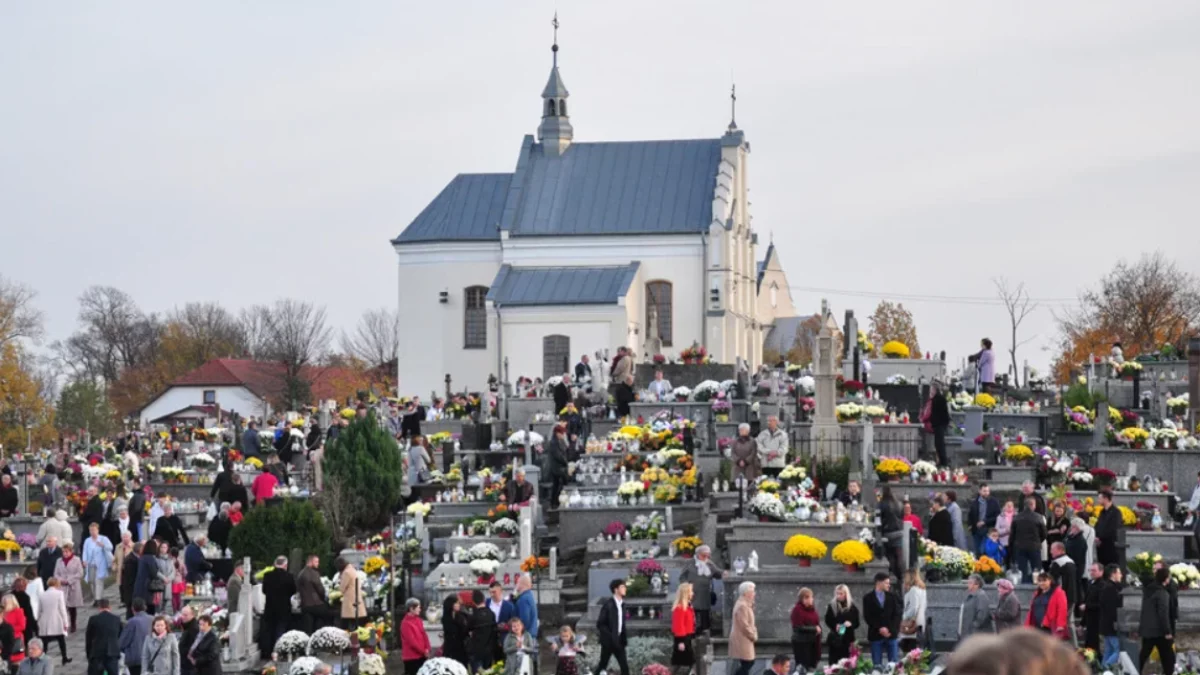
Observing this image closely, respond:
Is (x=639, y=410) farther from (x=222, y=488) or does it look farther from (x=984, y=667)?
(x=984, y=667)

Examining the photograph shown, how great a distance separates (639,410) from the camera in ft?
121

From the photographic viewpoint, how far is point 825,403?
3052 cm

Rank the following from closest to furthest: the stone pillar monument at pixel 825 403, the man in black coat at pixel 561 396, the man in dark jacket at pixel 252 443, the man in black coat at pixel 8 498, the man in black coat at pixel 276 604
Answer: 1. the man in black coat at pixel 276 604
2. the man in black coat at pixel 8 498
3. the stone pillar monument at pixel 825 403
4. the man in dark jacket at pixel 252 443
5. the man in black coat at pixel 561 396

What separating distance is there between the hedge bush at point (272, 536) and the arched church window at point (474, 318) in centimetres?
3747

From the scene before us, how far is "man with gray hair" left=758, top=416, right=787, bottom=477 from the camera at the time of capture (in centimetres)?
2695

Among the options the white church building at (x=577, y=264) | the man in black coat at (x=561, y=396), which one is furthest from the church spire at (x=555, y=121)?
the man in black coat at (x=561, y=396)

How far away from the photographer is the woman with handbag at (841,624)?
59.9 ft

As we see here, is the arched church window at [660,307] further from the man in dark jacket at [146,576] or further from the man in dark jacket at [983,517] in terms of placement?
the man in dark jacket at [146,576]

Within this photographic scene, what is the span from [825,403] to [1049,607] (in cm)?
1275

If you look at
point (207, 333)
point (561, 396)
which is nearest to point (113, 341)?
point (207, 333)

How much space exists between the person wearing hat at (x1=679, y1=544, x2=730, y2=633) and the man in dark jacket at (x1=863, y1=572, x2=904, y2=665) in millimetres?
3020

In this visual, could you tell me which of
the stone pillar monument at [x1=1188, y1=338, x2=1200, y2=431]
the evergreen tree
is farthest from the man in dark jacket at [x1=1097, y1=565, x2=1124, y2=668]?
the stone pillar monument at [x1=1188, y1=338, x2=1200, y2=431]

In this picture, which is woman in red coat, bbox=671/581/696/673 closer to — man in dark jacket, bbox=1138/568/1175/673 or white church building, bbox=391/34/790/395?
man in dark jacket, bbox=1138/568/1175/673

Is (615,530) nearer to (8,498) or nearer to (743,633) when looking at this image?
(743,633)
